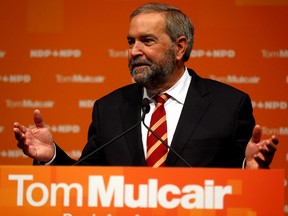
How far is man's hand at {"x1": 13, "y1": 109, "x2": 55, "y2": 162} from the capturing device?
211cm

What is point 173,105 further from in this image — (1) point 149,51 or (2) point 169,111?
(1) point 149,51

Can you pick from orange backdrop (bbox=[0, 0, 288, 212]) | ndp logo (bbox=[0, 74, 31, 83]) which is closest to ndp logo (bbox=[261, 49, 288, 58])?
orange backdrop (bbox=[0, 0, 288, 212])

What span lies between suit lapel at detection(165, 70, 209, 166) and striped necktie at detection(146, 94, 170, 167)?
0.15 ft

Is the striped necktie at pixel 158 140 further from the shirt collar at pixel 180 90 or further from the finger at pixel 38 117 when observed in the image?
the finger at pixel 38 117

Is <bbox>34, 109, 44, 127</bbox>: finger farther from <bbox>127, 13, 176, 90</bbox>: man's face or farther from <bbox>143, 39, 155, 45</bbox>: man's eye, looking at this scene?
<bbox>143, 39, 155, 45</bbox>: man's eye

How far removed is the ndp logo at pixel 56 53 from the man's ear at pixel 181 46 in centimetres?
101

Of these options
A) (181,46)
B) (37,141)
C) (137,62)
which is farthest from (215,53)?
(37,141)

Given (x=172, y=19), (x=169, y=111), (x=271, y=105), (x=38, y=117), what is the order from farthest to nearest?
1. (x=271, y=105)
2. (x=172, y=19)
3. (x=169, y=111)
4. (x=38, y=117)

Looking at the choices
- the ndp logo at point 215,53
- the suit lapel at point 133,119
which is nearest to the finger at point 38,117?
the suit lapel at point 133,119

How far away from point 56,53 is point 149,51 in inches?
45.0

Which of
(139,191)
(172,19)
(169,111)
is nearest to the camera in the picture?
(139,191)

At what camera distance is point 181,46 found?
272 cm

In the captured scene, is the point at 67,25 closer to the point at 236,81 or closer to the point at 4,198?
the point at 236,81

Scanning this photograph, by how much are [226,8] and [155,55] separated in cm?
110
